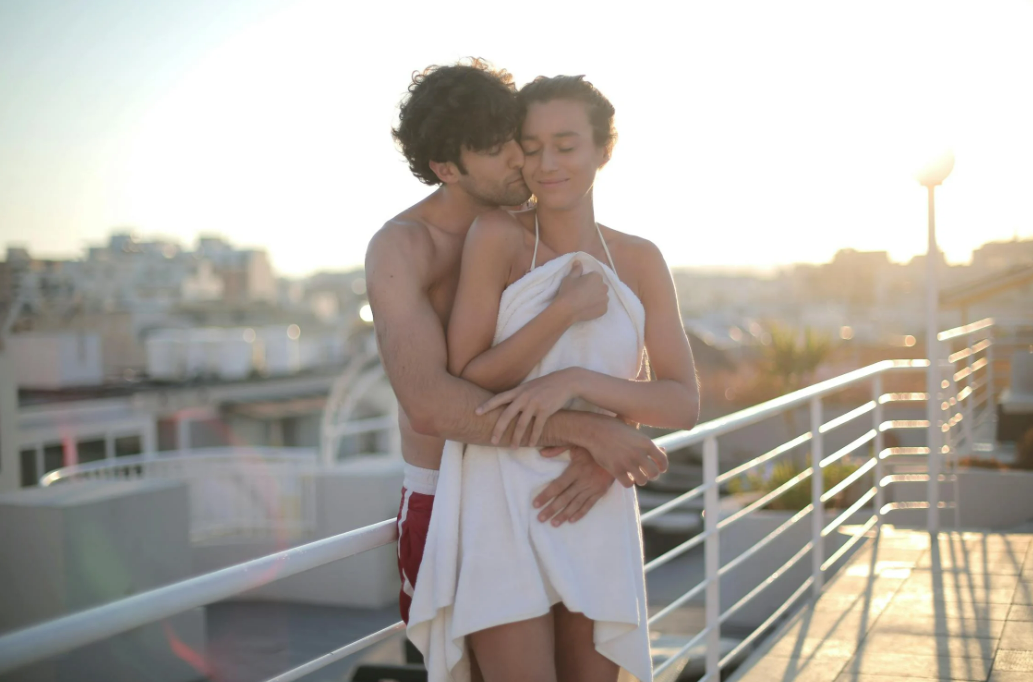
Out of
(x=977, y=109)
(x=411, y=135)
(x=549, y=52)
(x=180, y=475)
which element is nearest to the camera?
(x=411, y=135)

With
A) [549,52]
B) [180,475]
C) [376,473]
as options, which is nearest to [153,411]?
[180,475]

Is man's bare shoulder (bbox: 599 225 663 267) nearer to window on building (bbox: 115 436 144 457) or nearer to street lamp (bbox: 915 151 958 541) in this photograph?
street lamp (bbox: 915 151 958 541)

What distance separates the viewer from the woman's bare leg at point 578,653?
1.78 meters

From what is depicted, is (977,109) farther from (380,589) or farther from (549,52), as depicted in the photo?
(380,589)

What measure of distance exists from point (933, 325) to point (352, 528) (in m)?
6.95

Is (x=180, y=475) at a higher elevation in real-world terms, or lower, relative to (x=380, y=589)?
higher

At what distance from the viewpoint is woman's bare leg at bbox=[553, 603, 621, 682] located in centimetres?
178

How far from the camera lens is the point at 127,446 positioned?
20.7 metres

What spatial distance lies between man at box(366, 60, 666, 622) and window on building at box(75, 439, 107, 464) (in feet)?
62.7

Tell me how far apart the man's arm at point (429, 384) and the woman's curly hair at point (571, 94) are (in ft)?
1.13

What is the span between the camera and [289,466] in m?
12.1

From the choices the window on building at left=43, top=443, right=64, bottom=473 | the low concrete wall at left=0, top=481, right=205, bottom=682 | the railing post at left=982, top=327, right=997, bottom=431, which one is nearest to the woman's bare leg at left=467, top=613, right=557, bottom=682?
the low concrete wall at left=0, top=481, right=205, bottom=682

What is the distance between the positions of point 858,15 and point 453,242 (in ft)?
27.7

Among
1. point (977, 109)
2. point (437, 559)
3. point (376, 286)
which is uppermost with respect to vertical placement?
point (977, 109)
